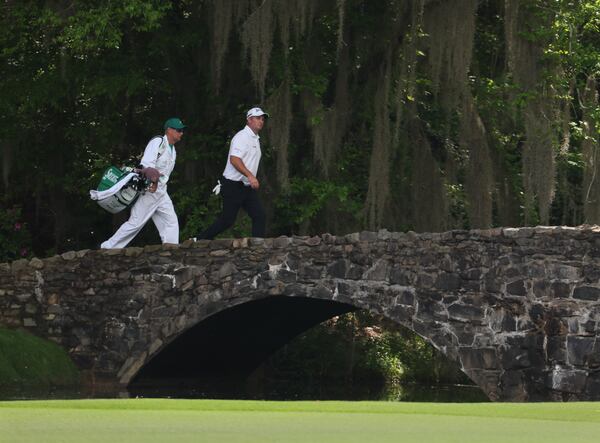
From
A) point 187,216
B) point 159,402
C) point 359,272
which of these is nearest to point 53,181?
point 187,216

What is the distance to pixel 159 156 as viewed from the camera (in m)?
16.7

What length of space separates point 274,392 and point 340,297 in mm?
3919

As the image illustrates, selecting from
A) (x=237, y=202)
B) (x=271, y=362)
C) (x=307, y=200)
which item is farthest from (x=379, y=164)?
(x=271, y=362)

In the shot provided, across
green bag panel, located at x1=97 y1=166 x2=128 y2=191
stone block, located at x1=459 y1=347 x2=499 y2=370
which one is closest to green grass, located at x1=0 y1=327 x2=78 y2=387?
green bag panel, located at x1=97 y1=166 x2=128 y2=191

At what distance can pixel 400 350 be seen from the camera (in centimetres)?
2328

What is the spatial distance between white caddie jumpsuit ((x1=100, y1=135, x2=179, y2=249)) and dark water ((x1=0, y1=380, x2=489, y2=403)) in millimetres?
1709

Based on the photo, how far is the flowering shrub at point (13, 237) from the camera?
2355 centimetres

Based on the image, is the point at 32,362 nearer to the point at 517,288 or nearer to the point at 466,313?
the point at 466,313

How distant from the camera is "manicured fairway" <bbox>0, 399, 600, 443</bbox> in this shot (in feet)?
24.1

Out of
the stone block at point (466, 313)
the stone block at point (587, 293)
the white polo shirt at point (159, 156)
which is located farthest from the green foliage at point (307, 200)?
the stone block at point (587, 293)

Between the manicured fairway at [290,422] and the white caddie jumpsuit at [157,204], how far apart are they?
6.96 meters

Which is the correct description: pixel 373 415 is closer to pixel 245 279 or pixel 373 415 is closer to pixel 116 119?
pixel 245 279

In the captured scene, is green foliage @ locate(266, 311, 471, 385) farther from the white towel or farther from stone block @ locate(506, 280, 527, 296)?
stone block @ locate(506, 280, 527, 296)

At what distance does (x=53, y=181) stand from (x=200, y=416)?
13.9 metres
